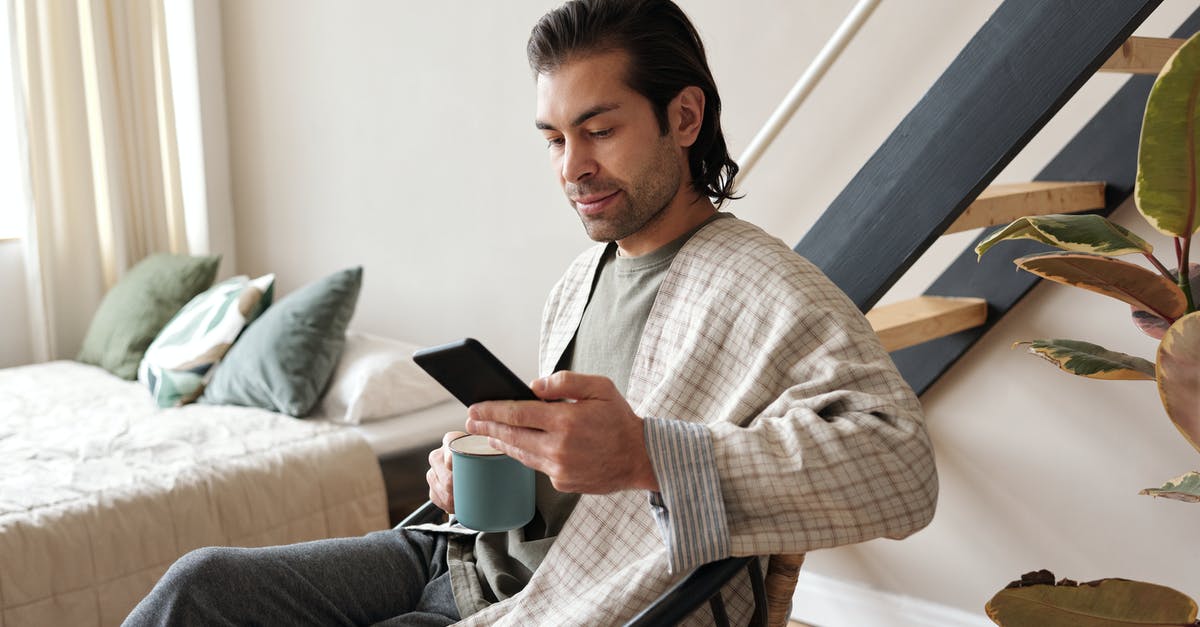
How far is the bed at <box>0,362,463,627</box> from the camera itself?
1.91 meters

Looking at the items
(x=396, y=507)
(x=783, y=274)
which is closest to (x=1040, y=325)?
(x=783, y=274)

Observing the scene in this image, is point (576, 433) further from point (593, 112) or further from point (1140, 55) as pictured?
point (1140, 55)

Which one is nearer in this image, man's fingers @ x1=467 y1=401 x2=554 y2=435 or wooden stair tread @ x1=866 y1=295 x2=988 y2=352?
man's fingers @ x1=467 y1=401 x2=554 y2=435

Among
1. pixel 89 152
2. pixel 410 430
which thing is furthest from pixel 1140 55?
pixel 89 152

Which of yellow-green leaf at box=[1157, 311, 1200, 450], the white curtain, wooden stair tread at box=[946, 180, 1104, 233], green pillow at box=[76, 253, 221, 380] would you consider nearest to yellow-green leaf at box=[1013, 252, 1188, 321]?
yellow-green leaf at box=[1157, 311, 1200, 450]

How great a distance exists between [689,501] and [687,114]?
56 centimetres

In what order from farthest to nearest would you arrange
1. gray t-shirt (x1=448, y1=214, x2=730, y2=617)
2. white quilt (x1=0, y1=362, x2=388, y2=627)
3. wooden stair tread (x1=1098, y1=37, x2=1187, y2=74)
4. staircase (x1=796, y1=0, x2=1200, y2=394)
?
white quilt (x1=0, y1=362, x2=388, y2=627)
wooden stair tread (x1=1098, y1=37, x2=1187, y2=74)
staircase (x1=796, y1=0, x2=1200, y2=394)
gray t-shirt (x1=448, y1=214, x2=730, y2=617)

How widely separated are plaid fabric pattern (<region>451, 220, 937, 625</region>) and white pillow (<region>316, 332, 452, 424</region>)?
54.6 inches

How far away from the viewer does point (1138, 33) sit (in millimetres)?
1835

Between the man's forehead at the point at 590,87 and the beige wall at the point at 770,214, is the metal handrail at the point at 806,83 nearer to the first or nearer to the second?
the beige wall at the point at 770,214

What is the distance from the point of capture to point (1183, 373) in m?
1.12

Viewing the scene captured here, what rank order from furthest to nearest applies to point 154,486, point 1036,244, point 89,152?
point 89,152
point 154,486
point 1036,244

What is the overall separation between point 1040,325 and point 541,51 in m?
1.24

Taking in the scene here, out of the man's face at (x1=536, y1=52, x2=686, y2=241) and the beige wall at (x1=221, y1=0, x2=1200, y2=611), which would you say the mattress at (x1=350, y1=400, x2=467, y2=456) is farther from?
the man's face at (x1=536, y1=52, x2=686, y2=241)
